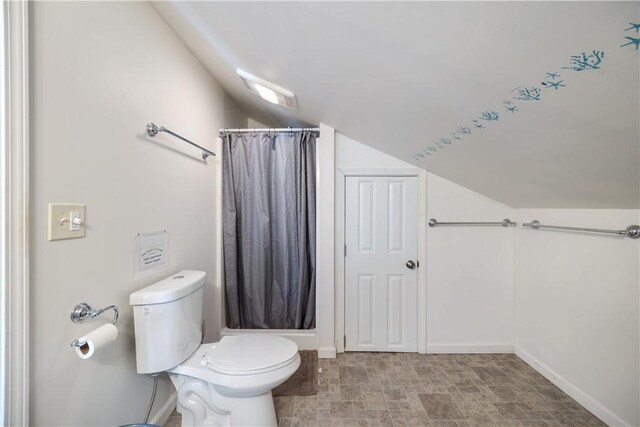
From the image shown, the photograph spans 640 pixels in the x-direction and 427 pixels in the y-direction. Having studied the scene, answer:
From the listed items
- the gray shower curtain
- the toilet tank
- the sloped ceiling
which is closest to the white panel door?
the gray shower curtain

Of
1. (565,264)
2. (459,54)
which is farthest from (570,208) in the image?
(459,54)

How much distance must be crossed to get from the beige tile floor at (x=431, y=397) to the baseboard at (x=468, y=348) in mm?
69

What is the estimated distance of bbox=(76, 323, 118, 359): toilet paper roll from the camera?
90cm

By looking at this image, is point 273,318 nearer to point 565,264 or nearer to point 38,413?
point 38,413

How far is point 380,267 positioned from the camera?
85.7 inches

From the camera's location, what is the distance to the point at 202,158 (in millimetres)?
1860

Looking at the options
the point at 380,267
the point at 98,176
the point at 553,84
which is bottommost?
the point at 380,267

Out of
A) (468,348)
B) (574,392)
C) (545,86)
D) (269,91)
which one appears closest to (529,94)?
(545,86)

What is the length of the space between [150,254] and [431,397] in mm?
1863

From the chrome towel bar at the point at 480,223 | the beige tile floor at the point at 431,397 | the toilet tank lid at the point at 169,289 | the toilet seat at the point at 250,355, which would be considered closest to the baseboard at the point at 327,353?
the beige tile floor at the point at 431,397

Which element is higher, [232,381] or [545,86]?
[545,86]

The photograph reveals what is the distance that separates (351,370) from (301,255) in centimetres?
92

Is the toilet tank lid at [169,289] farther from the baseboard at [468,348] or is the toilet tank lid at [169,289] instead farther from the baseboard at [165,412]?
the baseboard at [468,348]

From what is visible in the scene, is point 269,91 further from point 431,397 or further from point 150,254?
point 431,397
